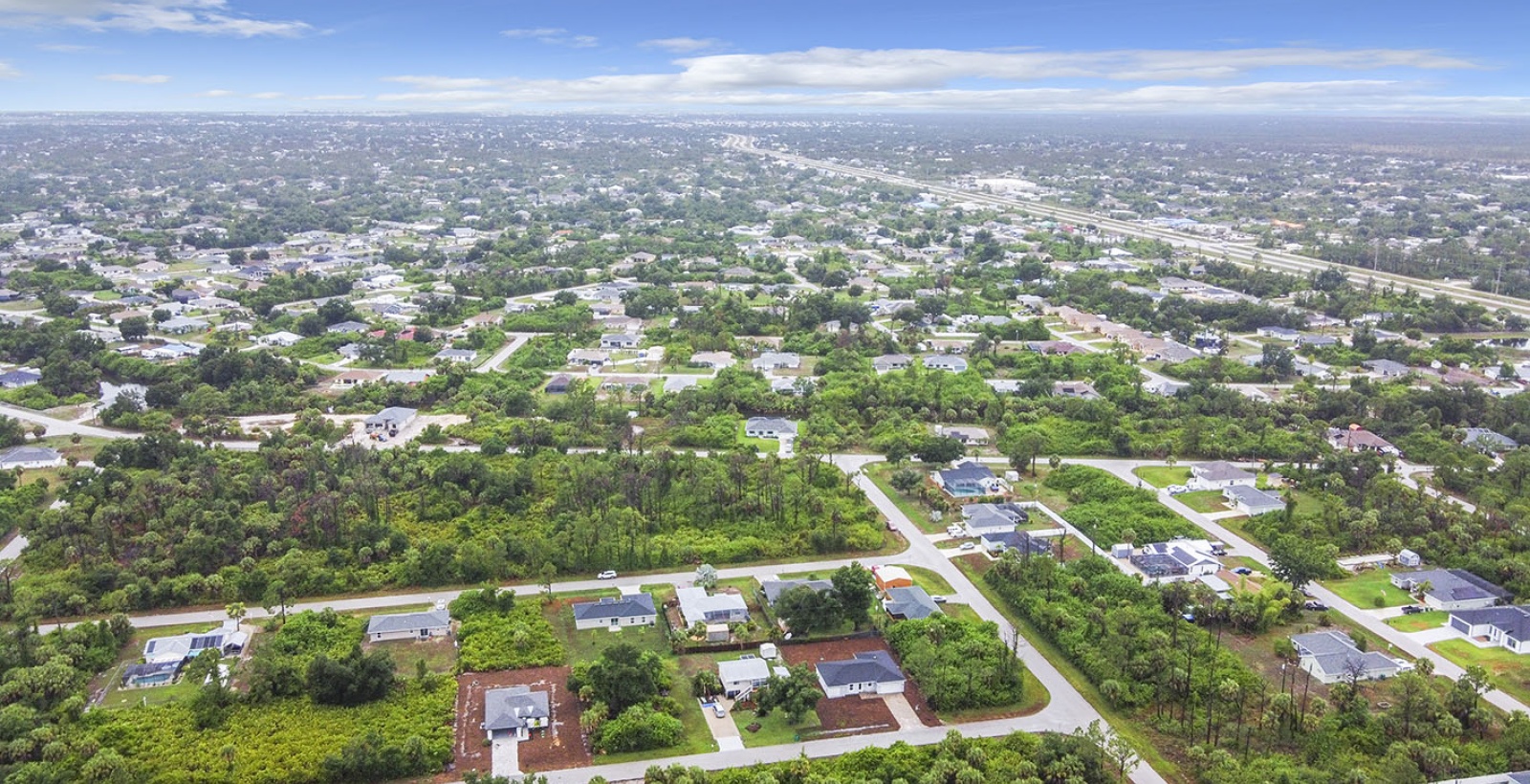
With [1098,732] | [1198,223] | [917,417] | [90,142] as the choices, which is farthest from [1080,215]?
[90,142]

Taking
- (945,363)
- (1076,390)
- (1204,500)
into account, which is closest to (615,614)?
(1204,500)

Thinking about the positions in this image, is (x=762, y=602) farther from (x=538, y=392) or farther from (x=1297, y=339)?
(x=1297, y=339)

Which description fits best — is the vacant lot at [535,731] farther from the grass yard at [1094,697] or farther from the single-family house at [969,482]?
the single-family house at [969,482]


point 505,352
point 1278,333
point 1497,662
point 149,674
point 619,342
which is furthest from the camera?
point 1278,333

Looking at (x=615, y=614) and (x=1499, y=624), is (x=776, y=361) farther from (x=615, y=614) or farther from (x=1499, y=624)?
(x=1499, y=624)

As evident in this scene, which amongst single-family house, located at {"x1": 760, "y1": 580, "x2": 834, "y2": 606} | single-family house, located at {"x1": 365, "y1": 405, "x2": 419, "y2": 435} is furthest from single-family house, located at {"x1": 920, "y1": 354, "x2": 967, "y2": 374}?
single-family house, located at {"x1": 365, "y1": 405, "x2": 419, "y2": 435}

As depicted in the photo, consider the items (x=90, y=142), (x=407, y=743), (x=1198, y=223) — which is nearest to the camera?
(x=407, y=743)
